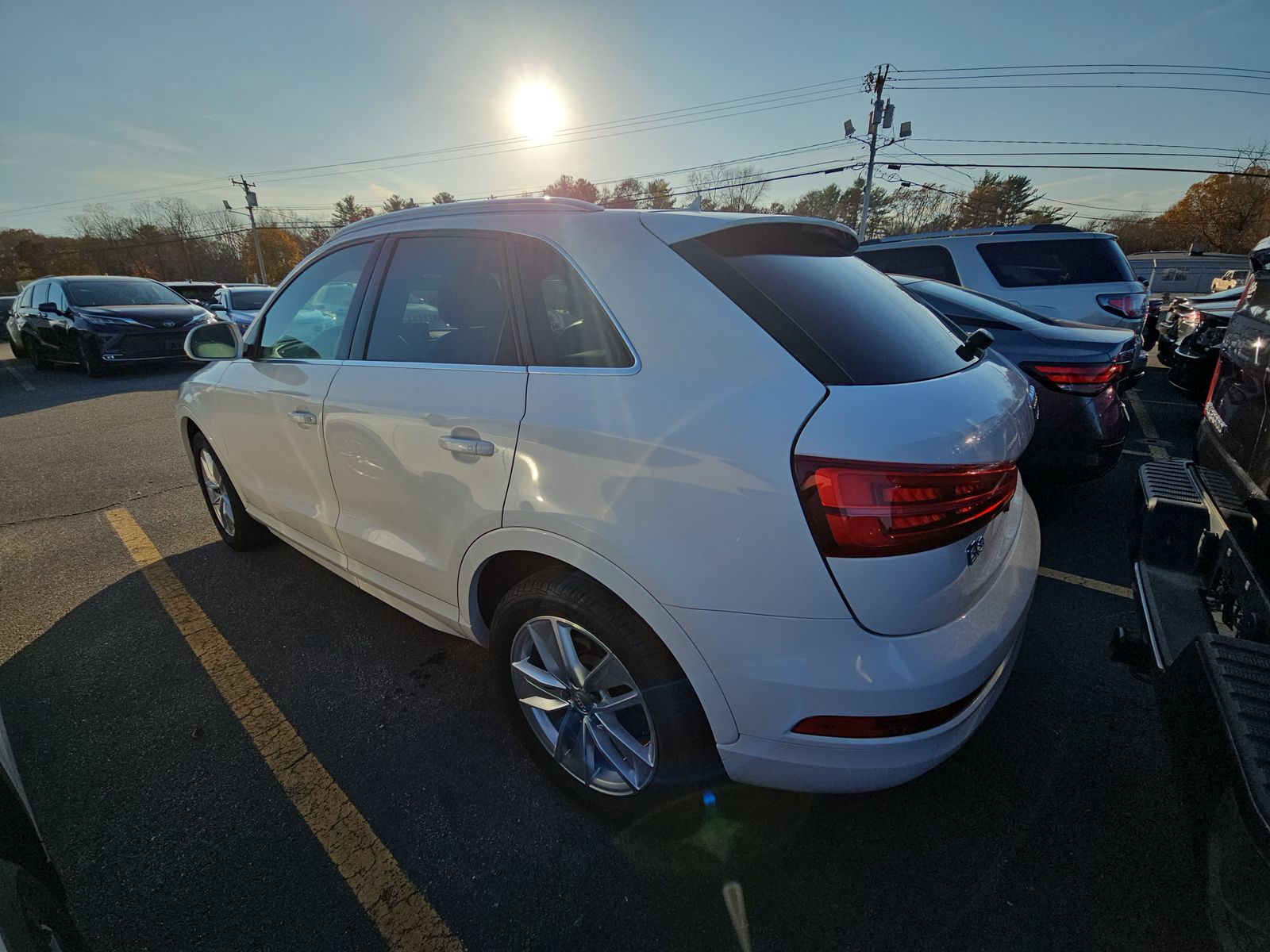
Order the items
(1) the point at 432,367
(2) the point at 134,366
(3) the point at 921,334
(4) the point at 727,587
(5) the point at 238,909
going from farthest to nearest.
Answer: (2) the point at 134,366 → (1) the point at 432,367 → (3) the point at 921,334 → (5) the point at 238,909 → (4) the point at 727,587

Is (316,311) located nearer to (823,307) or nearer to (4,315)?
(823,307)

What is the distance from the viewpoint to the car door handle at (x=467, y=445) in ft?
5.73

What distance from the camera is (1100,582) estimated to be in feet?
10.3

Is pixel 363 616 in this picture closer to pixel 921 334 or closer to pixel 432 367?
pixel 432 367

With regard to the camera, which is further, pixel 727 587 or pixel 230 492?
pixel 230 492

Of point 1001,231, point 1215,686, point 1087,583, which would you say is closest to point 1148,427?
point 1001,231

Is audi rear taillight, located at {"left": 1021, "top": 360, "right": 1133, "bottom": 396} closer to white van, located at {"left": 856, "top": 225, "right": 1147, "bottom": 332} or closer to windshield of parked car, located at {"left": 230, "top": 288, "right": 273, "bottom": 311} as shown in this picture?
white van, located at {"left": 856, "top": 225, "right": 1147, "bottom": 332}

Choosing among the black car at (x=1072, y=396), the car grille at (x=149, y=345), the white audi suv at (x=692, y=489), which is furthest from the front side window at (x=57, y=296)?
the black car at (x=1072, y=396)

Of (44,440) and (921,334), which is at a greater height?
(921,334)

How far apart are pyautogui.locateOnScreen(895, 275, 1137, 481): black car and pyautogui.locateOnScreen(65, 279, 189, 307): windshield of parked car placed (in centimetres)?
1427

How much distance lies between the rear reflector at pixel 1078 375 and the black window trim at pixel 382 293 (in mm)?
3109

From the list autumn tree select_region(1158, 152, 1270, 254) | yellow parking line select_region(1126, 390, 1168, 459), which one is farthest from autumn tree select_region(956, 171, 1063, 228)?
yellow parking line select_region(1126, 390, 1168, 459)

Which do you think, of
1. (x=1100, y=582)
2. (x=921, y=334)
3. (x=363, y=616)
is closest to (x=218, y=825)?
(x=363, y=616)

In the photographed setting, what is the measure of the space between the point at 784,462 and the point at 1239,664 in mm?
1046
